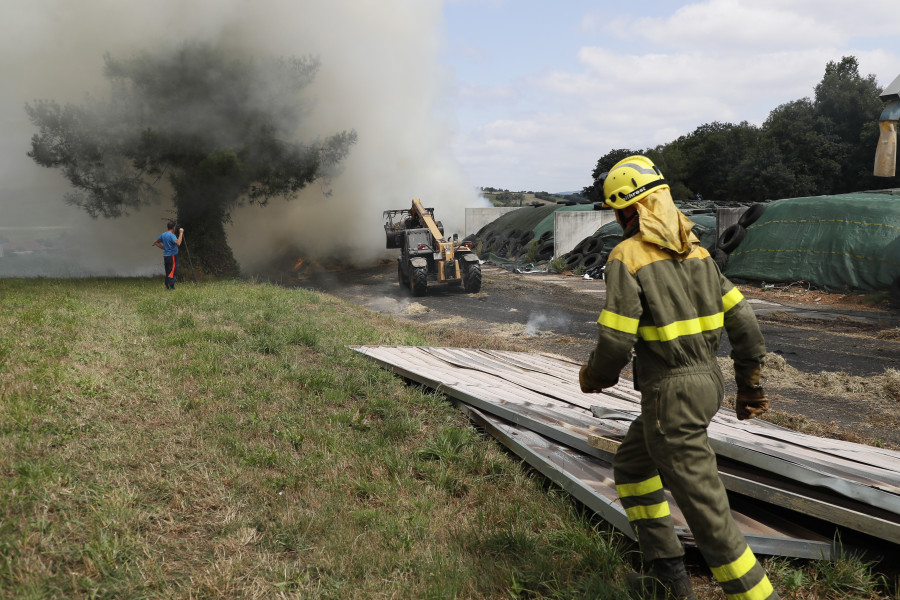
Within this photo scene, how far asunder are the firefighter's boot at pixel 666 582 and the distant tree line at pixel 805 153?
33.7m

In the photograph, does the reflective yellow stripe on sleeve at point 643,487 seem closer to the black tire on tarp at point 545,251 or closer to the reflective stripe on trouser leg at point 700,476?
the reflective stripe on trouser leg at point 700,476

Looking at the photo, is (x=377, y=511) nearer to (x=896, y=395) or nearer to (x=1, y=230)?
(x=896, y=395)

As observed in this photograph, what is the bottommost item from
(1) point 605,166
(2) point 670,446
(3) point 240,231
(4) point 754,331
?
(2) point 670,446

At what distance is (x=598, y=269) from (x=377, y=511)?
58.6ft

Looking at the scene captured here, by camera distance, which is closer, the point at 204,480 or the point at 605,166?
the point at 204,480

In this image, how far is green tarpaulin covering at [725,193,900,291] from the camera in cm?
1445

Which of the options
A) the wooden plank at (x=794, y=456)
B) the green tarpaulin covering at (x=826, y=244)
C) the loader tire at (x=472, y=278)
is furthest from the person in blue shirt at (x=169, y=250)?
the green tarpaulin covering at (x=826, y=244)

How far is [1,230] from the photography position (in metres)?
33.8

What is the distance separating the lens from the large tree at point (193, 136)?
53.7 feet

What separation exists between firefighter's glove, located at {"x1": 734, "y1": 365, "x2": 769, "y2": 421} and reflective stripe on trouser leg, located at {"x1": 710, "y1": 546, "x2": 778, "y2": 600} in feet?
2.25

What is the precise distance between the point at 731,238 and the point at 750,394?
16.9 meters

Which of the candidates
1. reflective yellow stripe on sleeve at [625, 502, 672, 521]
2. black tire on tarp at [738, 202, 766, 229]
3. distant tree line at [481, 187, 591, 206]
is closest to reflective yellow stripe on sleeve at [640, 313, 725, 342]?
reflective yellow stripe on sleeve at [625, 502, 672, 521]

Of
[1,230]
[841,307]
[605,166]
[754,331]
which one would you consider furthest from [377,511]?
[605,166]

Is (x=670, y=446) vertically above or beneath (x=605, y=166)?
beneath
